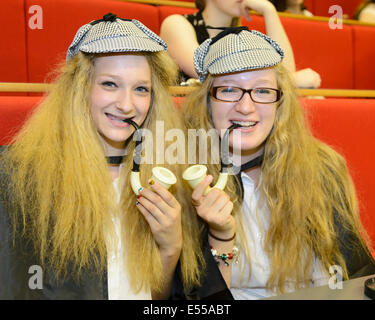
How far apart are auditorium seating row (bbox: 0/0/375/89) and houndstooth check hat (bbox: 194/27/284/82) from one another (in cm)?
53

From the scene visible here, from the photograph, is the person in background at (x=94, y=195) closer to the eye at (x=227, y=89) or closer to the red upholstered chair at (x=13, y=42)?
the eye at (x=227, y=89)

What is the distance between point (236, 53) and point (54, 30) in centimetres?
91

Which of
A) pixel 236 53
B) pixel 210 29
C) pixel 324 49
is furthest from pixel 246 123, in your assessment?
pixel 324 49

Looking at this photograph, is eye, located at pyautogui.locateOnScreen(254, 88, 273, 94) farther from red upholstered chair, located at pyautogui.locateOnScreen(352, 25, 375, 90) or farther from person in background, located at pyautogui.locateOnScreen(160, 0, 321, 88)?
red upholstered chair, located at pyautogui.locateOnScreen(352, 25, 375, 90)

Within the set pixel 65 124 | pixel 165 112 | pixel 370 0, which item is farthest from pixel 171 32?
pixel 370 0

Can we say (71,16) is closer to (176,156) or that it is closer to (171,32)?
(171,32)

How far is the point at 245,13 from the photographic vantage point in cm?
169

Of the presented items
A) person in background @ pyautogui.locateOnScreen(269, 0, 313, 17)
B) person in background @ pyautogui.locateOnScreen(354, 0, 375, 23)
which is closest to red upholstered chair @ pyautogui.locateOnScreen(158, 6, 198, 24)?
person in background @ pyautogui.locateOnScreen(269, 0, 313, 17)

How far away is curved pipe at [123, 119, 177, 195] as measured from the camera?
3.08 ft

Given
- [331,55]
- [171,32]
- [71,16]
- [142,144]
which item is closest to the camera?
[142,144]

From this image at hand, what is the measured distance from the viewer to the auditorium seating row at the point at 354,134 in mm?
1432

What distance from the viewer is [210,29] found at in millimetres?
1677

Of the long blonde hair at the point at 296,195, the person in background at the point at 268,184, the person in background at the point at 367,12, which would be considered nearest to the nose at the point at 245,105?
the person in background at the point at 268,184

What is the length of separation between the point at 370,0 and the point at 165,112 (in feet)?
7.00
